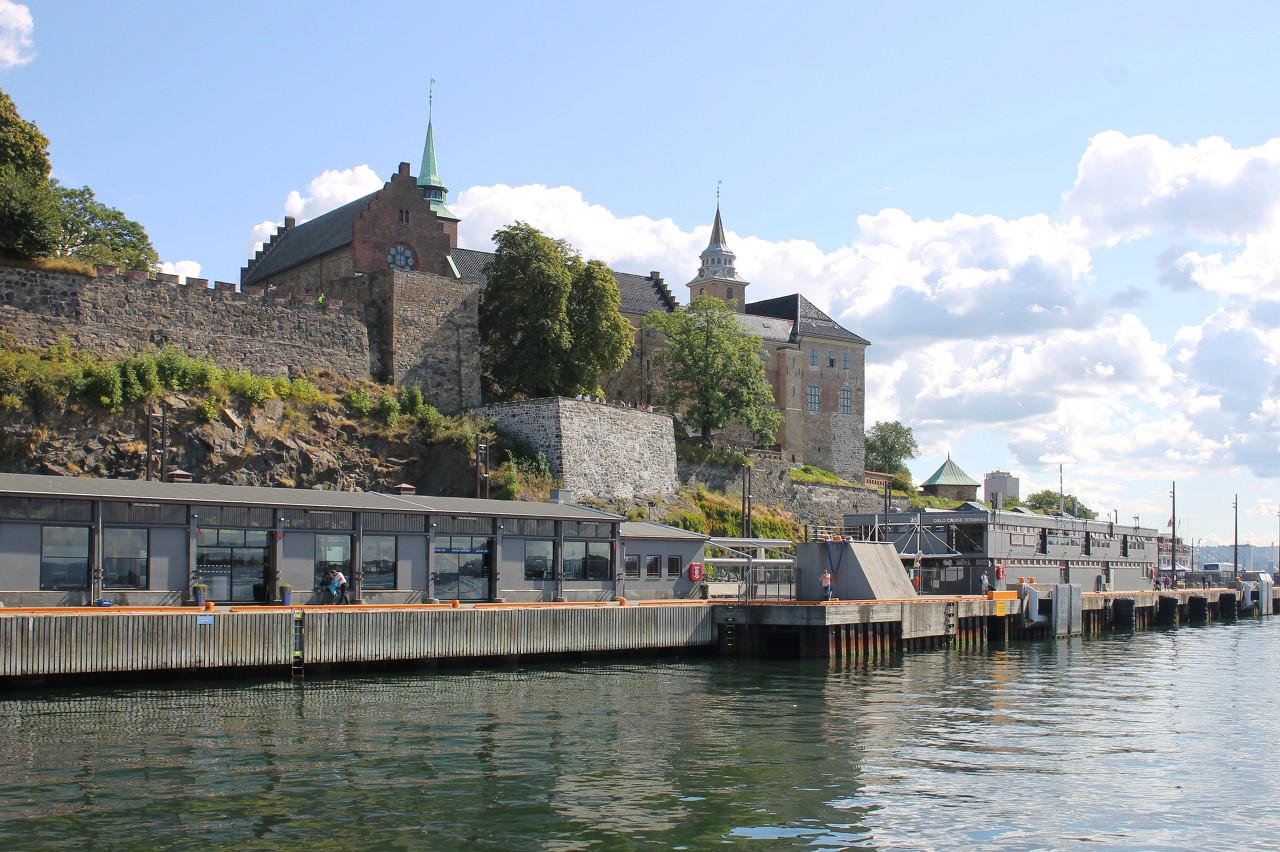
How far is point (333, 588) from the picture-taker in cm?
3419

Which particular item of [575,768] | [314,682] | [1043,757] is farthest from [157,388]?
[1043,757]

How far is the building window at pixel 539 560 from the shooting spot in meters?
39.2

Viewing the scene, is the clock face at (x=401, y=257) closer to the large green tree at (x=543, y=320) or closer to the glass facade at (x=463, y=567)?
the large green tree at (x=543, y=320)

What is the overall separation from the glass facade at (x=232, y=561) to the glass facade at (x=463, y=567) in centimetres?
525

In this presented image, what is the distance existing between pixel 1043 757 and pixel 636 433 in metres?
44.2

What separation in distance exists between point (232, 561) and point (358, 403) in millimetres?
23764

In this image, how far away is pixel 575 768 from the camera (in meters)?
20.9

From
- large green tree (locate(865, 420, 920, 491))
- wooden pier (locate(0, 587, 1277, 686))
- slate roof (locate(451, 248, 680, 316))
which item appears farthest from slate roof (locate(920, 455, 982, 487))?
wooden pier (locate(0, 587, 1277, 686))

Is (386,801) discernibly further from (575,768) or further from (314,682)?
(314,682)

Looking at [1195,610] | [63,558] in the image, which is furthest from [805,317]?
[63,558]

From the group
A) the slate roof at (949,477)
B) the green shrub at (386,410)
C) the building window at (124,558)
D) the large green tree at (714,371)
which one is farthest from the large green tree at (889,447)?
the building window at (124,558)

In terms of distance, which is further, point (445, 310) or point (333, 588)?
point (445, 310)

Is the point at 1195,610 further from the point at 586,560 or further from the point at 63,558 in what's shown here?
the point at 63,558

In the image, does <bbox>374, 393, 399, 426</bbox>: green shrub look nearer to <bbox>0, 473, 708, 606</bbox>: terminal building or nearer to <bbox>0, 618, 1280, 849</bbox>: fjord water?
<bbox>0, 473, 708, 606</bbox>: terminal building
